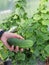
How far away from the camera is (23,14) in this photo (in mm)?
2561

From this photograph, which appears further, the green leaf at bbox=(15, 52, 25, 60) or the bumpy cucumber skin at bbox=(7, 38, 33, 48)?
the green leaf at bbox=(15, 52, 25, 60)

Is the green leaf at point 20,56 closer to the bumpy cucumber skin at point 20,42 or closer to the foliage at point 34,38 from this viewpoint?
the foliage at point 34,38

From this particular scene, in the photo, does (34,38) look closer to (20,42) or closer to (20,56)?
(20,56)

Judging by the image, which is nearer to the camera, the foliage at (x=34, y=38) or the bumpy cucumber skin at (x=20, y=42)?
the bumpy cucumber skin at (x=20, y=42)

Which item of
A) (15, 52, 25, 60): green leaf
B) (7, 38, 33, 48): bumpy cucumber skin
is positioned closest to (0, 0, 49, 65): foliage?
(15, 52, 25, 60): green leaf

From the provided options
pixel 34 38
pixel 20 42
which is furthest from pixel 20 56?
pixel 20 42

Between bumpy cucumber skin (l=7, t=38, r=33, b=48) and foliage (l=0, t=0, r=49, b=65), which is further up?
bumpy cucumber skin (l=7, t=38, r=33, b=48)

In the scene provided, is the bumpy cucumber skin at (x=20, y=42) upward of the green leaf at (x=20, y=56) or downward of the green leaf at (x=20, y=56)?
upward

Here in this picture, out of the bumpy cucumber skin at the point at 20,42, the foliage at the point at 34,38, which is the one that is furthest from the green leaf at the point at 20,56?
the bumpy cucumber skin at the point at 20,42

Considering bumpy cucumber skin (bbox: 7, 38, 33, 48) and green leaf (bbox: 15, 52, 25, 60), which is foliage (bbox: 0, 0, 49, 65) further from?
bumpy cucumber skin (bbox: 7, 38, 33, 48)

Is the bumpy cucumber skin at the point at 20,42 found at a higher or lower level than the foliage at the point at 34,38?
higher

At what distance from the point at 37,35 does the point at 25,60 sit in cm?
24

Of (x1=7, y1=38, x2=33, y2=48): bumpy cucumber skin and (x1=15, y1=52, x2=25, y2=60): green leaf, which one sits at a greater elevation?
(x1=7, y1=38, x2=33, y2=48): bumpy cucumber skin

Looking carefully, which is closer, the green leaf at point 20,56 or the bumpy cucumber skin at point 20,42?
the bumpy cucumber skin at point 20,42
